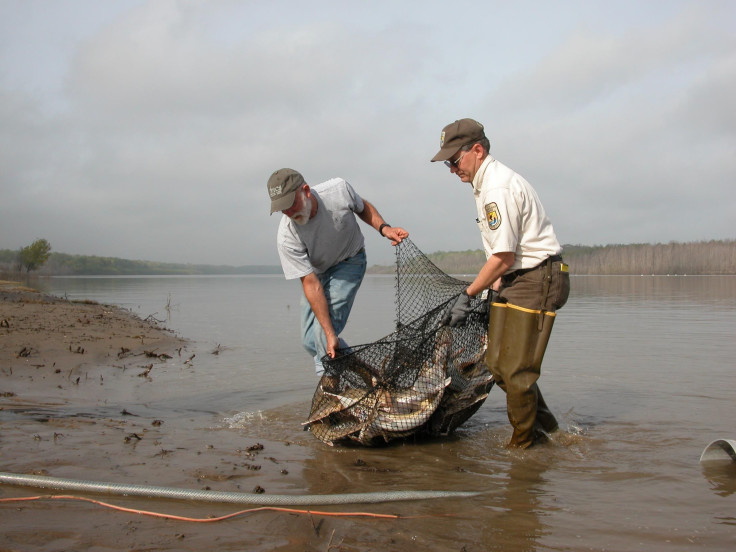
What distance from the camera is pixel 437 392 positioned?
5.03 metres

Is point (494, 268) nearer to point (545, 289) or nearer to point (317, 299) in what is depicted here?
point (545, 289)

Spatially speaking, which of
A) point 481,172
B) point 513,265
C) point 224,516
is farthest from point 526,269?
point 224,516

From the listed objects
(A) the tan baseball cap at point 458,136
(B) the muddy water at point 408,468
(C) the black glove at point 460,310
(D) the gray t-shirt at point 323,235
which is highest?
(A) the tan baseball cap at point 458,136

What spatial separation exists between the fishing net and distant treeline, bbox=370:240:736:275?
68.1m

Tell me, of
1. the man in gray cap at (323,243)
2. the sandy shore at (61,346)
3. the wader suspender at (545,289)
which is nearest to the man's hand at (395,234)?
the man in gray cap at (323,243)

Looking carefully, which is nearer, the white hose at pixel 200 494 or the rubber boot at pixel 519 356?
the white hose at pixel 200 494

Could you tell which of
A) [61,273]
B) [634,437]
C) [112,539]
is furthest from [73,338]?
[61,273]

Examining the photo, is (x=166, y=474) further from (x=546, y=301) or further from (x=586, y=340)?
(x=586, y=340)

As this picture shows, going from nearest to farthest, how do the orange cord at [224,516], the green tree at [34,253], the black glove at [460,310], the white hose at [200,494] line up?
the orange cord at [224,516] → the white hose at [200,494] → the black glove at [460,310] → the green tree at [34,253]

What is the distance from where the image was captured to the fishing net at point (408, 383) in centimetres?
501

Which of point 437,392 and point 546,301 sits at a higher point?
point 546,301

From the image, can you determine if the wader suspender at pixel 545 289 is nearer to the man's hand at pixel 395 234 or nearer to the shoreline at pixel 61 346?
the man's hand at pixel 395 234

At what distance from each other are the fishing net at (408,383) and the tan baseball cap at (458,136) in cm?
124

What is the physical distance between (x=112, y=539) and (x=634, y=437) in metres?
4.38
